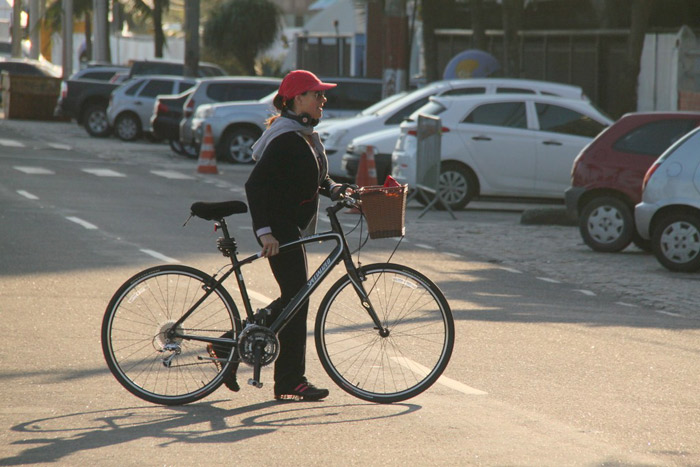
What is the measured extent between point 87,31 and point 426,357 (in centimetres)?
7035

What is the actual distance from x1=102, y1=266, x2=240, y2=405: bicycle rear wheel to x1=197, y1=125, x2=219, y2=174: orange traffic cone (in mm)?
17777

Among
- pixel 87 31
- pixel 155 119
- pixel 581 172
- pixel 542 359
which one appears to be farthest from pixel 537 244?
pixel 87 31

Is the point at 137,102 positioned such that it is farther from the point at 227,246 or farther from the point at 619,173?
the point at 227,246

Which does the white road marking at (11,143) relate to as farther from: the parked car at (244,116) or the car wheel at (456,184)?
the car wheel at (456,184)

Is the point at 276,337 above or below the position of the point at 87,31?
below

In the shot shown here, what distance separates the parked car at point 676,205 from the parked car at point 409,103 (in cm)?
793

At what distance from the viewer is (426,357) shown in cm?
689

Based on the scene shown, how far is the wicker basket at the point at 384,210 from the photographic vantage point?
649cm

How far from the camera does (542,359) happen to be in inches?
326

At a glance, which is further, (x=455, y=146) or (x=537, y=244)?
(x=455, y=146)

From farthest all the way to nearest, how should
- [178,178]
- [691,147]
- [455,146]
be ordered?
[178,178]
[455,146]
[691,147]

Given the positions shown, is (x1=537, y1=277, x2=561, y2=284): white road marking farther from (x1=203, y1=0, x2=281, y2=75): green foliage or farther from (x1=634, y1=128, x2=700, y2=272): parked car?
(x1=203, y1=0, x2=281, y2=75): green foliage

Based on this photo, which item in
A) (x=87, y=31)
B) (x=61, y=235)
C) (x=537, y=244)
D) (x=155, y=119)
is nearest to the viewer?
(x=61, y=235)

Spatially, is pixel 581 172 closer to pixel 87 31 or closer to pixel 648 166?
pixel 648 166
